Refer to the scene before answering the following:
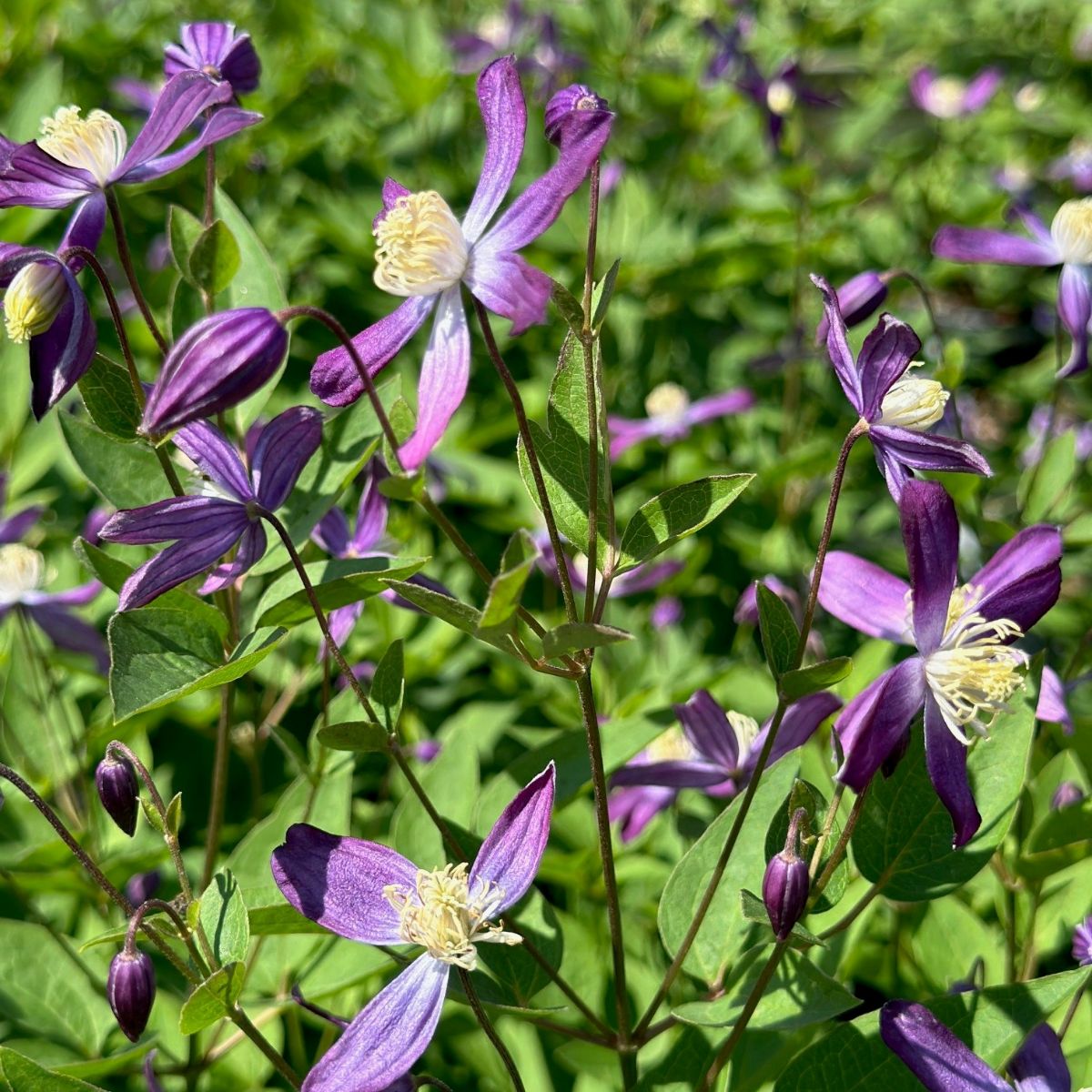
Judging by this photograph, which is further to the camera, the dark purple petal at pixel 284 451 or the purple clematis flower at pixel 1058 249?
→ the purple clematis flower at pixel 1058 249

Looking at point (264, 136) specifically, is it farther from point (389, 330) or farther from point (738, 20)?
point (389, 330)

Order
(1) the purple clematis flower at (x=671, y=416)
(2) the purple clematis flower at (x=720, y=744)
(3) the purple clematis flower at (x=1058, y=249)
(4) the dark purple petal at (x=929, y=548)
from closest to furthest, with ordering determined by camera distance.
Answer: (4) the dark purple petal at (x=929, y=548)
(2) the purple clematis flower at (x=720, y=744)
(3) the purple clematis flower at (x=1058, y=249)
(1) the purple clematis flower at (x=671, y=416)

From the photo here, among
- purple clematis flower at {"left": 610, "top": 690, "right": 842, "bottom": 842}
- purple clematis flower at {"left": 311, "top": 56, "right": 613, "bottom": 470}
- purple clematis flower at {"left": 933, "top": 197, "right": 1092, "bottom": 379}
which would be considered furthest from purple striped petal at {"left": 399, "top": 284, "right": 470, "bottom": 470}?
purple clematis flower at {"left": 933, "top": 197, "right": 1092, "bottom": 379}

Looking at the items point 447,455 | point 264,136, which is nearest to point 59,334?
point 447,455

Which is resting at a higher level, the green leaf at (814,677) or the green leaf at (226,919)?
the green leaf at (814,677)

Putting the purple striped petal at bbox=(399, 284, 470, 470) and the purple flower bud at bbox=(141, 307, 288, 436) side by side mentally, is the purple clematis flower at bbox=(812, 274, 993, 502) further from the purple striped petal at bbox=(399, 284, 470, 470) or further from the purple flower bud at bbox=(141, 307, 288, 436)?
the purple flower bud at bbox=(141, 307, 288, 436)

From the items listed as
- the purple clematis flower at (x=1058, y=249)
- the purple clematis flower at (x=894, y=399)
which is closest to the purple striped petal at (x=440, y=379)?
the purple clematis flower at (x=894, y=399)

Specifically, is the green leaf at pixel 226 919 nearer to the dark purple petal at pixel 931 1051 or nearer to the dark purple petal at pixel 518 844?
the dark purple petal at pixel 518 844
